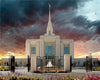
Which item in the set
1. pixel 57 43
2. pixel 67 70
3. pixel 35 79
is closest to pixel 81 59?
pixel 57 43

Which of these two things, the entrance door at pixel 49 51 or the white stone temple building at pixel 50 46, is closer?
the white stone temple building at pixel 50 46

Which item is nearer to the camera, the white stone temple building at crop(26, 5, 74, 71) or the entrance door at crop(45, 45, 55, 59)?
the white stone temple building at crop(26, 5, 74, 71)

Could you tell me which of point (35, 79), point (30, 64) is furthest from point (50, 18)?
point (35, 79)

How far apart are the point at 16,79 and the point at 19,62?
27.3m

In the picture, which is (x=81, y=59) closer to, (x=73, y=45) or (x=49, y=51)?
(x=73, y=45)

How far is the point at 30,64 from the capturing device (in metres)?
18.1

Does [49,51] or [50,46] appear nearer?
[49,51]

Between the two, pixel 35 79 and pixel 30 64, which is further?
pixel 30 64

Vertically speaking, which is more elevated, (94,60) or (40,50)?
(40,50)

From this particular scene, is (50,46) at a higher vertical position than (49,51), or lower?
higher

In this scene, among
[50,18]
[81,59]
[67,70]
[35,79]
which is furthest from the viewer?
[50,18]

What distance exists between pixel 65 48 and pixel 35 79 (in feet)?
96.6

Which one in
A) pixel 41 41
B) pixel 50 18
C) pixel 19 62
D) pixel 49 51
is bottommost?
pixel 19 62

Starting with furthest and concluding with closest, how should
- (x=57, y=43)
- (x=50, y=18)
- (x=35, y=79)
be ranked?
(x=50, y=18)
(x=57, y=43)
(x=35, y=79)
